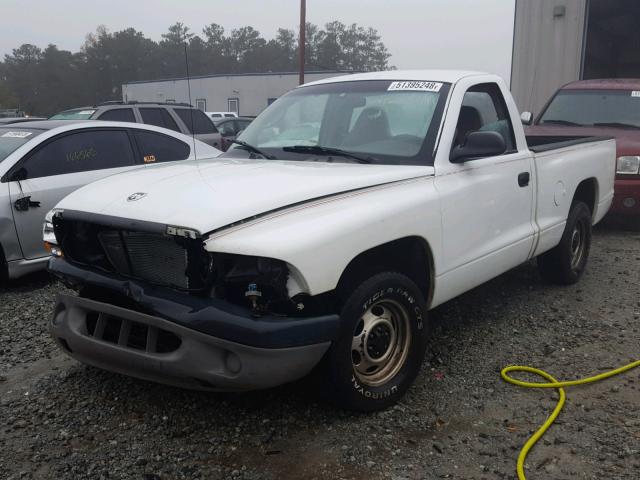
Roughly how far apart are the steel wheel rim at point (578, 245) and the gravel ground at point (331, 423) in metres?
1.28

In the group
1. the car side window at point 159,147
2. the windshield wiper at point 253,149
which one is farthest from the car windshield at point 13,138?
the windshield wiper at point 253,149

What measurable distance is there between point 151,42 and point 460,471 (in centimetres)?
6228

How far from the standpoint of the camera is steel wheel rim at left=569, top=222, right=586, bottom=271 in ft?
18.0

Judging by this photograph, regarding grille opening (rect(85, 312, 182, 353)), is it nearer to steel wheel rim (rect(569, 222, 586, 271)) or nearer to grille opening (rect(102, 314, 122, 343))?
grille opening (rect(102, 314, 122, 343))

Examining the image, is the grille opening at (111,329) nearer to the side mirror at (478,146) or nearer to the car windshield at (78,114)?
the side mirror at (478,146)

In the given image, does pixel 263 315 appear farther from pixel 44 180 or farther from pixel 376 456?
pixel 44 180

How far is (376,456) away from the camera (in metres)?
2.84

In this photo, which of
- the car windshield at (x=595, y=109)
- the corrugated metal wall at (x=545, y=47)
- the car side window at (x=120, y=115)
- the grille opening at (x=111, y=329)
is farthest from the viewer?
the corrugated metal wall at (x=545, y=47)

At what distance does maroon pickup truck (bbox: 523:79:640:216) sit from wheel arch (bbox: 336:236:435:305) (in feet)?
14.4

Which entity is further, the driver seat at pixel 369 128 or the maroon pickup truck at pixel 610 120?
the maroon pickup truck at pixel 610 120

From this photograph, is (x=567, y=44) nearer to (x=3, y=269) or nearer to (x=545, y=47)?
(x=545, y=47)

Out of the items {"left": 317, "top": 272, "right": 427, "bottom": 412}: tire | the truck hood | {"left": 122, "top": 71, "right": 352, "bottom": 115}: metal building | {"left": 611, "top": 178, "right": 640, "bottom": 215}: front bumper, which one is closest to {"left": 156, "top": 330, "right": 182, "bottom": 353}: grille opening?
the truck hood

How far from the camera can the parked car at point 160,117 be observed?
30.3ft

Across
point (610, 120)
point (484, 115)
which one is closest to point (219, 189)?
point (484, 115)
